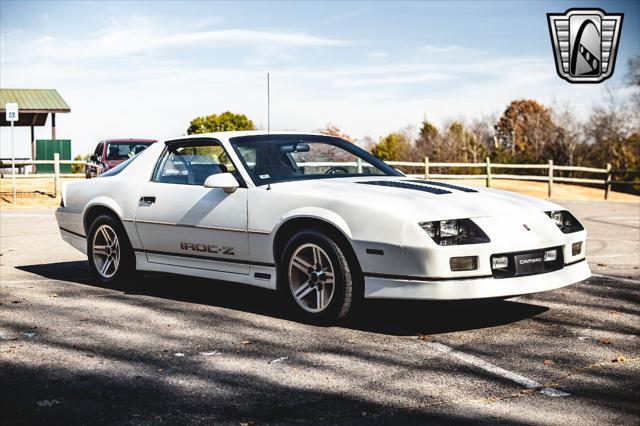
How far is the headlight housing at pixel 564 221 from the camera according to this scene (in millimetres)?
6297

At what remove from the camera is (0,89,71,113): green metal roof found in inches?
1436

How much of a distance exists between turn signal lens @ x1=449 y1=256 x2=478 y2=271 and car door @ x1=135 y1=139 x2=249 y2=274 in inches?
68.3

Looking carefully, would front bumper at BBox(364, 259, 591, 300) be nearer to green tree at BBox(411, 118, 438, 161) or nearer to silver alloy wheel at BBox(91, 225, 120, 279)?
silver alloy wheel at BBox(91, 225, 120, 279)

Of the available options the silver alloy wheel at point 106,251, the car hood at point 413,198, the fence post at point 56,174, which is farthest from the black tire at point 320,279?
the fence post at point 56,174

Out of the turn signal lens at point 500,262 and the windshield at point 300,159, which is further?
the windshield at point 300,159

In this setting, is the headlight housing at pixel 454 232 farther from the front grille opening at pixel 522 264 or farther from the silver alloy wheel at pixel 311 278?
the silver alloy wheel at pixel 311 278

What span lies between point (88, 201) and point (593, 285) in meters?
4.93

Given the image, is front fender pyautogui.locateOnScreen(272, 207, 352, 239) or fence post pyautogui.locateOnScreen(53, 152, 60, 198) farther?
fence post pyautogui.locateOnScreen(53, 152, 60, 198)

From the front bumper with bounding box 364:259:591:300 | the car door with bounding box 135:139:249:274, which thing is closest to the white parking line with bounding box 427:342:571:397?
the front bumper with bounding box 364:259:591:300

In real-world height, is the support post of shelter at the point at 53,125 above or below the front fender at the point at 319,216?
above

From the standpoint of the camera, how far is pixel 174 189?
721cm

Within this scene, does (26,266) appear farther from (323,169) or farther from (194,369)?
(194,369)

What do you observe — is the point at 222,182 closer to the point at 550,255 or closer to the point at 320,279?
the point at 320,279

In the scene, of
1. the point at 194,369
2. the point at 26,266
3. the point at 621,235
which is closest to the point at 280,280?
the point at 194,369
